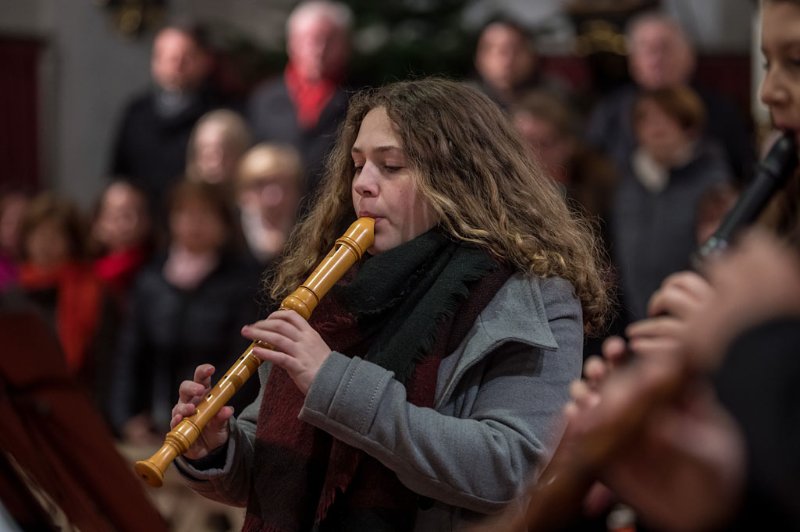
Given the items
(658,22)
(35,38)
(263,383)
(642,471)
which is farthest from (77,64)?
(642,471)

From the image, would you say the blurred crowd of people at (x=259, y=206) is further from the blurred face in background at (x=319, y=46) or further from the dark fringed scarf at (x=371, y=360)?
the dark fringed scarf at (x=371, y=360)

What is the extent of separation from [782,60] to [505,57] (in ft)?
12.9

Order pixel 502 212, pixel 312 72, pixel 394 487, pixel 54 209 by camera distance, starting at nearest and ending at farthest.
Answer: pixel 394 487 < pixel 502 212 < pixel 54 209 < pixel 312 72

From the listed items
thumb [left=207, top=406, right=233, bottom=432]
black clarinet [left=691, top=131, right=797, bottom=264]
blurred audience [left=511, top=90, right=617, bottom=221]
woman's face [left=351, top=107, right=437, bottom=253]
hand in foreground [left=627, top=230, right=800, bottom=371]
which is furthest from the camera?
blurred audience [left=511, top=90, right=617, bottom=221]

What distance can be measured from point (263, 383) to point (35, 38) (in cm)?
744

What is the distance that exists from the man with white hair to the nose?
359 cm

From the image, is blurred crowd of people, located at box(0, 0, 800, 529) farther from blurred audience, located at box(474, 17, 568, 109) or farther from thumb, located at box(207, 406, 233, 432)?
thumb, located at box(207, 406, 233, 432)

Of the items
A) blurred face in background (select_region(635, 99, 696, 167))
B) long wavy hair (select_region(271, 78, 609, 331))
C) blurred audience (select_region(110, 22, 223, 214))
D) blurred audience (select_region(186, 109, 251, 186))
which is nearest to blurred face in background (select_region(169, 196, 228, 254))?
blurred audience (select_region(186, 109, 251, 186))

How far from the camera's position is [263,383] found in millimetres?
2406

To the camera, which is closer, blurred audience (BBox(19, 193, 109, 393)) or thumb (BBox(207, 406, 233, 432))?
thumb (BBox(207, 406, 233, 432))

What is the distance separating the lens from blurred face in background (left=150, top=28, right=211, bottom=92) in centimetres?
666

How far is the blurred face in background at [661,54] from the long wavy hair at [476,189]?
3730 mm

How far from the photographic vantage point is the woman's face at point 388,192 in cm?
231

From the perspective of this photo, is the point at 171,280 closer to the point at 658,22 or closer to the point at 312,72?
the point at 312,72
